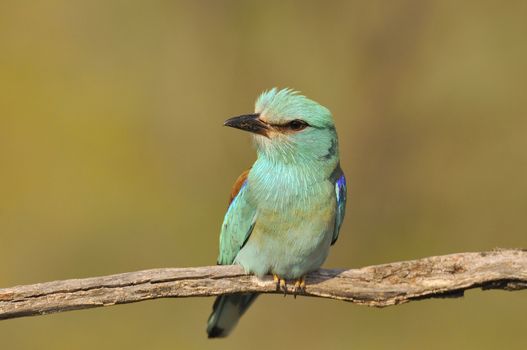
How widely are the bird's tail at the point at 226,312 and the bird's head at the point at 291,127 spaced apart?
104 cm

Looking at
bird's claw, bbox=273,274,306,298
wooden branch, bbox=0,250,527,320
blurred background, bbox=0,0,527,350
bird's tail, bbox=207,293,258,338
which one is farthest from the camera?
blurred background, bbox=0,0,527,350

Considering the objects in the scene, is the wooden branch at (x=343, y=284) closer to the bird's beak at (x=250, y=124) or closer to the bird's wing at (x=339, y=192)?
the bird's wing at (x=339, y=192)

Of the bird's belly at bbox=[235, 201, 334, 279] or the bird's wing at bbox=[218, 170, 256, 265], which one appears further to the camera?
the bird's wing at bbox=[218, 170, 256, 265]

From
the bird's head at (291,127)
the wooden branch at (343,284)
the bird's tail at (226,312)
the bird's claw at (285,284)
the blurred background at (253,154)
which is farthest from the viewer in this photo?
the blurred background at (253,154)

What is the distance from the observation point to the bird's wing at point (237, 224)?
4594 mm

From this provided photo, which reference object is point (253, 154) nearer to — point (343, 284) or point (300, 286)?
point (300, 286)

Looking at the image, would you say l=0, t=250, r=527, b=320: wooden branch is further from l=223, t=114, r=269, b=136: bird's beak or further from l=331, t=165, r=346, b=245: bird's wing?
l=223, t=114, r=269, b=136: bird's beak

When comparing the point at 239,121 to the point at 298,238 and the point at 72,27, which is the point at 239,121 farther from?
the point at 72,27

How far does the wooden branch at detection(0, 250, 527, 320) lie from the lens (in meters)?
4.01

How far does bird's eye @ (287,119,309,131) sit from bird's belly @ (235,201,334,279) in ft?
1.37

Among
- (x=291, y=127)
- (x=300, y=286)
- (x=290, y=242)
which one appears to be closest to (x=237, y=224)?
(x=290, y=242)

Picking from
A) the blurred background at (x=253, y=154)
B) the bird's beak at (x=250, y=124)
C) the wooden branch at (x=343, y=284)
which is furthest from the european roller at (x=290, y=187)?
the blurred background at (x=253, y=154)

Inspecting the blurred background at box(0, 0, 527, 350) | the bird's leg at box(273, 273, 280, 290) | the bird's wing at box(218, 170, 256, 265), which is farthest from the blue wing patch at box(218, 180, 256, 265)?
the blurred background at box(0, 0, 527, 350)

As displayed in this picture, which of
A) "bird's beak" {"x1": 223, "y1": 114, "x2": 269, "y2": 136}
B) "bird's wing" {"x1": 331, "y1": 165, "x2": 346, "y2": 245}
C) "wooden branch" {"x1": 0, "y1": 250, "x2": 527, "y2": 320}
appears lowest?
"wooden branch" {"x1": 0, "y1": 250, "x2": 527, "y2": 320}
